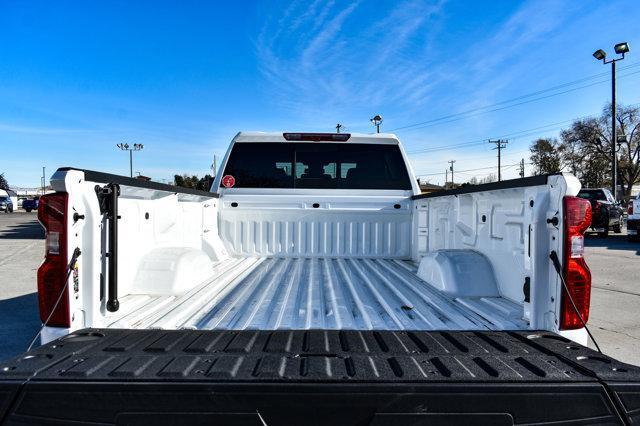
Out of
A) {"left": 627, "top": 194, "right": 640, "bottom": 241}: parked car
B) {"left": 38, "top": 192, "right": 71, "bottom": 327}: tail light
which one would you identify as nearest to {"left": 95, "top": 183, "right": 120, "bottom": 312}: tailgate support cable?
{"left": 38, "top": 192, "right": 71, "bottom": 327}: tail light

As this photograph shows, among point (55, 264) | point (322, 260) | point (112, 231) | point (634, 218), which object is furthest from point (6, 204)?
point (55, 264)

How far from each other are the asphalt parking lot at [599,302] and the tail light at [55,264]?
319cm

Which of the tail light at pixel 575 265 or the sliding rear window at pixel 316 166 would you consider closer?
the tail light at pixel 575 265

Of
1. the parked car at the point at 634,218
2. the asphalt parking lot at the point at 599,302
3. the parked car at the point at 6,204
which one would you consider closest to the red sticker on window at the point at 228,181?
the asphalt parking lot at the point at 599,302

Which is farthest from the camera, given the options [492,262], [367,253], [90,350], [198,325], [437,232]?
[367,253]

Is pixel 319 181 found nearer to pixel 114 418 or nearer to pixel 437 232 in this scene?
pixel 437 232

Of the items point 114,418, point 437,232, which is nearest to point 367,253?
point 437,232

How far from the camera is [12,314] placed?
6.10m

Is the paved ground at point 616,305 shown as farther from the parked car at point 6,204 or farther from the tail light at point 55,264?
the parked car at point 6,204

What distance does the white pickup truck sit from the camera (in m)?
1.58

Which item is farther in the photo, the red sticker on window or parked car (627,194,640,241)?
parked car (627,194,640,241)

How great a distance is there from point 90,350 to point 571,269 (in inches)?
84.3

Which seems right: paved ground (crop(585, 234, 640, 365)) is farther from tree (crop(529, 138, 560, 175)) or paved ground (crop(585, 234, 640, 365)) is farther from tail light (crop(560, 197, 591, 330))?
tree (crop(529, 138, 560, 175))

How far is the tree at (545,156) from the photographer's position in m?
53.4
